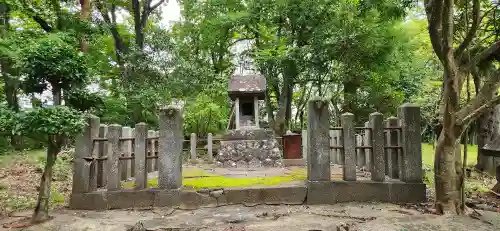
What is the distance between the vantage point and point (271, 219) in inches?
169

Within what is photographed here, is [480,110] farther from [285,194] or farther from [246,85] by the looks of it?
[246,85]

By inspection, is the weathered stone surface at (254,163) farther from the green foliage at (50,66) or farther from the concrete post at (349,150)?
the green foliage at (50,66)

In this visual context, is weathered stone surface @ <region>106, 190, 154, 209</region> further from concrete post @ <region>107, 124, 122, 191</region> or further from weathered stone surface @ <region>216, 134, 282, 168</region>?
weathered stone surface @ <region>216, 134, 282, 168</region>

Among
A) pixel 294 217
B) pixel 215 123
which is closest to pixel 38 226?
pixel 294 217

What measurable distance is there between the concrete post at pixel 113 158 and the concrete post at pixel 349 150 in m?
3.81

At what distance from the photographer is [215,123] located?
642 inches

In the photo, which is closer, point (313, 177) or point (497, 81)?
point (497, 81)

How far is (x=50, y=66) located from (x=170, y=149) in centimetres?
209

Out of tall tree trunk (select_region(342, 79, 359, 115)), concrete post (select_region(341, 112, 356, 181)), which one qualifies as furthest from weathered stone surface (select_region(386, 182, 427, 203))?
tall tree trunk (select_region(342, 79, 359, 115))

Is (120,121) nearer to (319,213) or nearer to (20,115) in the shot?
(20,115)

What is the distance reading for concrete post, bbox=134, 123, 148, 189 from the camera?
5.11m

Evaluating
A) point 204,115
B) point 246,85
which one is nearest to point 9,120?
point 246,85

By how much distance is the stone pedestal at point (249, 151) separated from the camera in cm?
934

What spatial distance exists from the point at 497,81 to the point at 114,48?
51.7 feet
